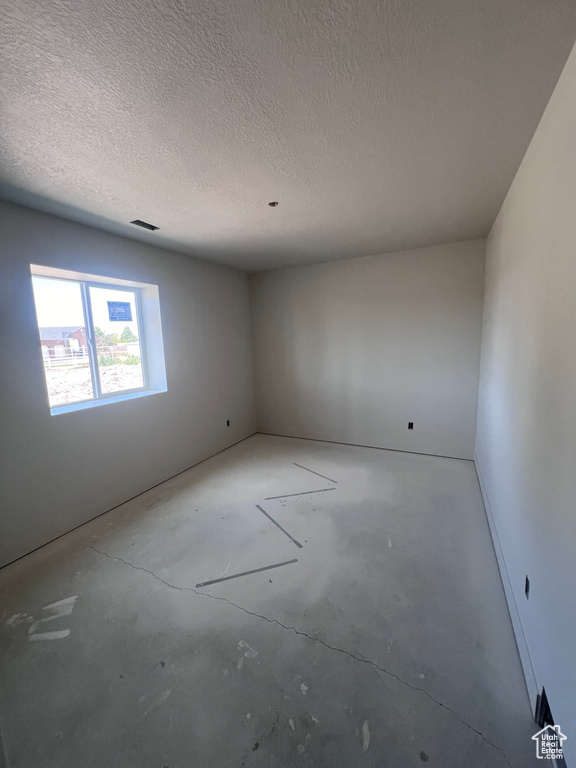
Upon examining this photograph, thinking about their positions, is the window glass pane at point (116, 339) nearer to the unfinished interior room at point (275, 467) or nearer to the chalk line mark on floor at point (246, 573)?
the unfinished interior room at point (275, 467)

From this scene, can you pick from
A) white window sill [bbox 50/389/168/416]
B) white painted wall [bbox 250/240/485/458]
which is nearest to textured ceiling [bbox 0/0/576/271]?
white painted wall [bbox 250/240/485/458]

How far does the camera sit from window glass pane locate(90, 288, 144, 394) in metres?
3.00

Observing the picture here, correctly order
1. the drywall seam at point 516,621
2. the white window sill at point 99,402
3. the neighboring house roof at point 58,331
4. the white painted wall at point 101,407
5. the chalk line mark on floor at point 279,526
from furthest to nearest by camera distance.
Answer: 1. the white window sill at point 99,402
2. the neighboring house roof at point 58,331
3. the chalk line mark on floor at point 279,526
4. the white painted wall at point 101,407
5. the drywall seam at point 516,621

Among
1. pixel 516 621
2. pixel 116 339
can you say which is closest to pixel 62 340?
pixel 116 339

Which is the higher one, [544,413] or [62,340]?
[62,340]

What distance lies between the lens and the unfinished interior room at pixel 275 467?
111 cm

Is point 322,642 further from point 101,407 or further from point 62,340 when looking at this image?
point 62,340

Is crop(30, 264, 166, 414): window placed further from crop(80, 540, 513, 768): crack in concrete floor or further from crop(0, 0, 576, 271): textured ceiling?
crop(80, 540, 513, 768): crack in concrete floor

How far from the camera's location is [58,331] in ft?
8.59

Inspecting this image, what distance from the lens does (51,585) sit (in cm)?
200

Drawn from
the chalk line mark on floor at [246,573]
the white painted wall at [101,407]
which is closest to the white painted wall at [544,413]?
the chalk line mark on floor at [246,573]

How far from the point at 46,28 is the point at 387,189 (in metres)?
1.92

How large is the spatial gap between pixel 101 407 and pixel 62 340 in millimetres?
651

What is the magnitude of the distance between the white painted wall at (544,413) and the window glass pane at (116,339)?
3.34 meters
